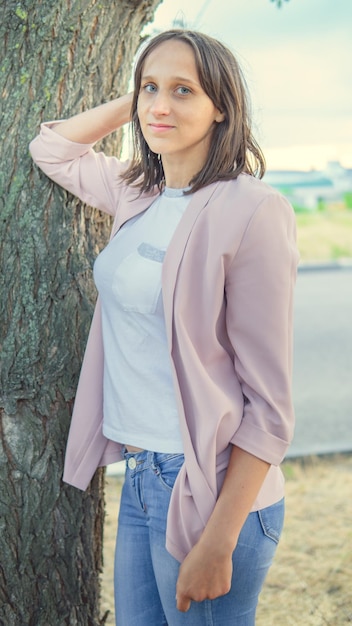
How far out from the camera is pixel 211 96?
195 cm

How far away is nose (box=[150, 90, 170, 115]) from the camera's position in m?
1.92

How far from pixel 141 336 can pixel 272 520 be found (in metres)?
0.52

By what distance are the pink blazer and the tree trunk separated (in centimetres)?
71

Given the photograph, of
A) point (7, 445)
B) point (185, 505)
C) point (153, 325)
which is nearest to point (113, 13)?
point (153, 325)

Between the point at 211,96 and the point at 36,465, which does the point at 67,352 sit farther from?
the point at 211,96

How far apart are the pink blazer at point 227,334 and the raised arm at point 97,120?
528mm

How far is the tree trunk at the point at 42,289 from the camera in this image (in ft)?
8.00

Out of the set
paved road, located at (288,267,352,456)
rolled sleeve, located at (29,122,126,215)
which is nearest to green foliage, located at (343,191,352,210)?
paved road, located at (288,267,352,456)

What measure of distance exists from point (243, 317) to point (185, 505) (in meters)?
0.43

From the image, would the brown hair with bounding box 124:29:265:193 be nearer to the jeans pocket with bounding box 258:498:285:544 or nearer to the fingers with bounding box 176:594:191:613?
the jeans pocket with bounding box 258:498:285:544

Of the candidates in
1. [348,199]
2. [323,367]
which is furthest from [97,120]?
[348,199]

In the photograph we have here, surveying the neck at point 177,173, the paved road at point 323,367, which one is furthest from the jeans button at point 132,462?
the paved road at point 323,367

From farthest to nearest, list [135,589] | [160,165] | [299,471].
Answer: [299,471] → [160,165] → [135,589]

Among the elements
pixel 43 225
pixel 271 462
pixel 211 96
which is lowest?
pixel 271 462
